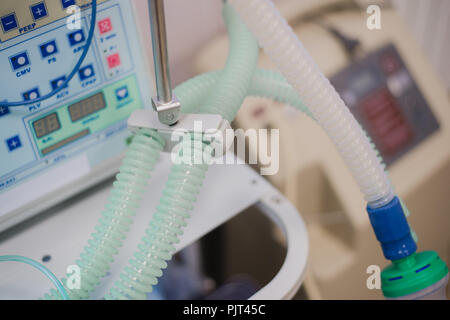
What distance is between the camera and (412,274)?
0.61 meters

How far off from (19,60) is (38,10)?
0.20 feet

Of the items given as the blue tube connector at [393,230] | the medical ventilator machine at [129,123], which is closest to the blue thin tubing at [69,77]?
the medical ventilator machine at [129,123]

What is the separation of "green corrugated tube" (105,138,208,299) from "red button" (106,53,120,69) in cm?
18

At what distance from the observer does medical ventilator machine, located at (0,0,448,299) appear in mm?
535

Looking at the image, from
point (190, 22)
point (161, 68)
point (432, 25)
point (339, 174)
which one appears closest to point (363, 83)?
point (339, 174)

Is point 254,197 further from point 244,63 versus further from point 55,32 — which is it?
point 55,32

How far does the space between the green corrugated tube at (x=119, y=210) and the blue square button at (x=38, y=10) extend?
18 centimetres

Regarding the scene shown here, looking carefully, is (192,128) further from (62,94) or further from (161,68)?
(62,94)

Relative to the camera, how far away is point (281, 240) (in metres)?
0.89

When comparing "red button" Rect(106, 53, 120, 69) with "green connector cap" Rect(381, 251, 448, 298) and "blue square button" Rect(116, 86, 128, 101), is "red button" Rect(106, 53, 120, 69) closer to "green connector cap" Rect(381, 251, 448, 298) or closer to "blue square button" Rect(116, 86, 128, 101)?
"blue square button" Rect(116, 86, 128, 101)

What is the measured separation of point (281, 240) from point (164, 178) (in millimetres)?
267

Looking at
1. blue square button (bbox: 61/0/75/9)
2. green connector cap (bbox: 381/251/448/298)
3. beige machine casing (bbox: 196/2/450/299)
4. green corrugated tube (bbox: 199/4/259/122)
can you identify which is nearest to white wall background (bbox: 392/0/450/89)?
beige machine casing (bbox: 196/2/450/299)

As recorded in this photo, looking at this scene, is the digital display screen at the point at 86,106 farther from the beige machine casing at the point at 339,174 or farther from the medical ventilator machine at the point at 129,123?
the beige machine casing at the point at 339,174
